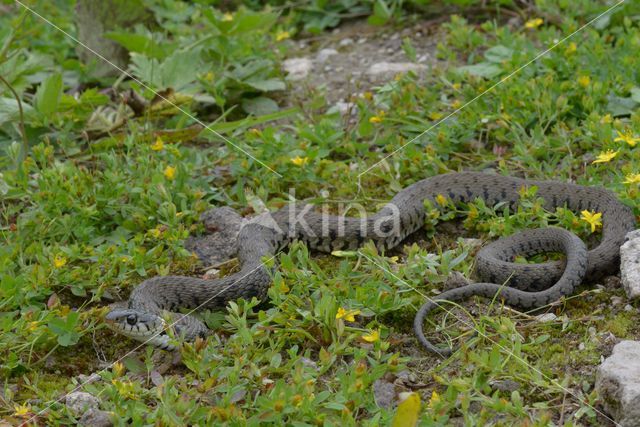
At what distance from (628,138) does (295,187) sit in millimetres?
2552

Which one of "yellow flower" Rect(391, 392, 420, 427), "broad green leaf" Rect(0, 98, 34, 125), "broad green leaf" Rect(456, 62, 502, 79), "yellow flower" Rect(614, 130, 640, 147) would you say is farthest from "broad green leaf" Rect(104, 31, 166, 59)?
Result: "yellow flower" Rect(391, 392, 420, 427)

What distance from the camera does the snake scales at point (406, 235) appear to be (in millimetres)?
5441

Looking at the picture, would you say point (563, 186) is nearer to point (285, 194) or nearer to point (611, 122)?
point (611, 122)

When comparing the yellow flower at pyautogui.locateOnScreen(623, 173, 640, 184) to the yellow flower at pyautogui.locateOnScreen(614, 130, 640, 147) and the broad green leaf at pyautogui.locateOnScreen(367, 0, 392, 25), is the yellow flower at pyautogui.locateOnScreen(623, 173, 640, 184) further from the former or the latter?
the broad green leaf at pyautogui.locateOnScreen(367, 0, 392, 25)

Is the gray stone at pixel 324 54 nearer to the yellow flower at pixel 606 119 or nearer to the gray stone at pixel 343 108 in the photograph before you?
the gray stone at pixel 343 108

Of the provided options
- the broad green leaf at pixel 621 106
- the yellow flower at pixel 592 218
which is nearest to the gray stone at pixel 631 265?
the yellow flower at pixel 592 218

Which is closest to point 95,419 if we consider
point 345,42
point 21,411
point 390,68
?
point 21,411

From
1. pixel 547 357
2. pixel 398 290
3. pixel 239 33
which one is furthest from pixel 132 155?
pixel 547 357

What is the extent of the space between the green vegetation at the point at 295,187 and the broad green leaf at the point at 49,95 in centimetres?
2

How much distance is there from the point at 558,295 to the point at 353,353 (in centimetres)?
137

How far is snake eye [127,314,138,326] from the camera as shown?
17.6ft

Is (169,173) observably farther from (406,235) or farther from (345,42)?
(345,42)

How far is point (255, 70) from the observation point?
8562 millimetres

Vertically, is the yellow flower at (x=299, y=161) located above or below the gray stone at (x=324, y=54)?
above
